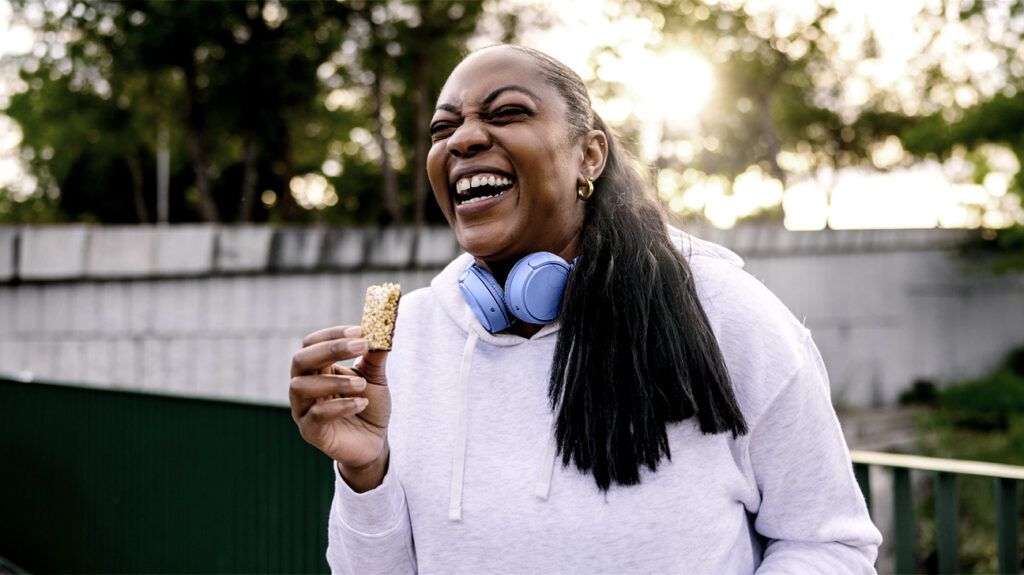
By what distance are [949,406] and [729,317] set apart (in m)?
21.9

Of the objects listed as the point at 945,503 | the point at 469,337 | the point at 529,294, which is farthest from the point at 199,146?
the point at 529,294

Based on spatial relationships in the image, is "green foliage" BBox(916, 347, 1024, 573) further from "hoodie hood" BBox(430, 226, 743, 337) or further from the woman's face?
the woman's face

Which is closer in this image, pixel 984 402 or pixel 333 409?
pixel 333 409

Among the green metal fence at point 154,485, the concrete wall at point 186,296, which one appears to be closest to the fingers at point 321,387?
the green metal fence at point 154,485

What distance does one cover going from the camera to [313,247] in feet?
36.6

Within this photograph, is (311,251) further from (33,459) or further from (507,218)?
(507,218)

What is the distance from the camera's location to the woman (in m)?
1.80

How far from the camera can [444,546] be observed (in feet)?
6.39

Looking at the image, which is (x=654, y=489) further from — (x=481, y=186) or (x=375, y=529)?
(x=481, y=186)

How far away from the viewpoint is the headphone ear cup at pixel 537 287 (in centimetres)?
192

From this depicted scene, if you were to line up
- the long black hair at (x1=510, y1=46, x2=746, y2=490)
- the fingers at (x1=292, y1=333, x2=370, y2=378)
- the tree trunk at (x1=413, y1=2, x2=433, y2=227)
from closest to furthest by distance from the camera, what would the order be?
the fingers at (x1=292, y1=333, x2=370, y2=378) < the long black hair at (x1=510, y1=46, x2=746, y2=490) < the tree trunk at (x1=413, y1=2, x2=433, y2=227)

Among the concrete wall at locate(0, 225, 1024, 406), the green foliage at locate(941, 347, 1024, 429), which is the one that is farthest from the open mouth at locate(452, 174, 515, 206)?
the green foliage at locate(941, 347, 1024, 429)

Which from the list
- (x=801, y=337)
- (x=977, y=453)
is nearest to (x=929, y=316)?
(x=977, y=453)

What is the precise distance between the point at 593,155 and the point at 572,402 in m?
0.57
